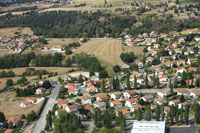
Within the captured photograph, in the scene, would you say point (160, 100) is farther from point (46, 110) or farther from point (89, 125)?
point (46, 110)

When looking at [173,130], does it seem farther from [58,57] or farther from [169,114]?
[58,57]

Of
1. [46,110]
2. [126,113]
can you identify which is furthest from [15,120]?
[126,113]

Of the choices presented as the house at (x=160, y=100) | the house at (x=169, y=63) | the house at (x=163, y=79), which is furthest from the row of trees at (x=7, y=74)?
the house at (x=160, y=100)

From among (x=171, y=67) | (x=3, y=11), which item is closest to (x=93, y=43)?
(x=171, y=67)

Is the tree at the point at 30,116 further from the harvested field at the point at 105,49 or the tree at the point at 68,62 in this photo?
the harvested field at the point at 105,49

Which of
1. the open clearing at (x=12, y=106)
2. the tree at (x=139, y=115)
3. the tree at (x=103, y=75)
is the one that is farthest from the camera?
the tree at (x=103, y=75)

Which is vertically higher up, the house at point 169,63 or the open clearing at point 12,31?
the open clearing at point 12,31

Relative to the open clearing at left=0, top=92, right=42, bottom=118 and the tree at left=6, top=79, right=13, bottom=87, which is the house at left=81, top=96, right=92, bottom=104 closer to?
the open clearing at left=0, top=92, right=42, bottom=118
